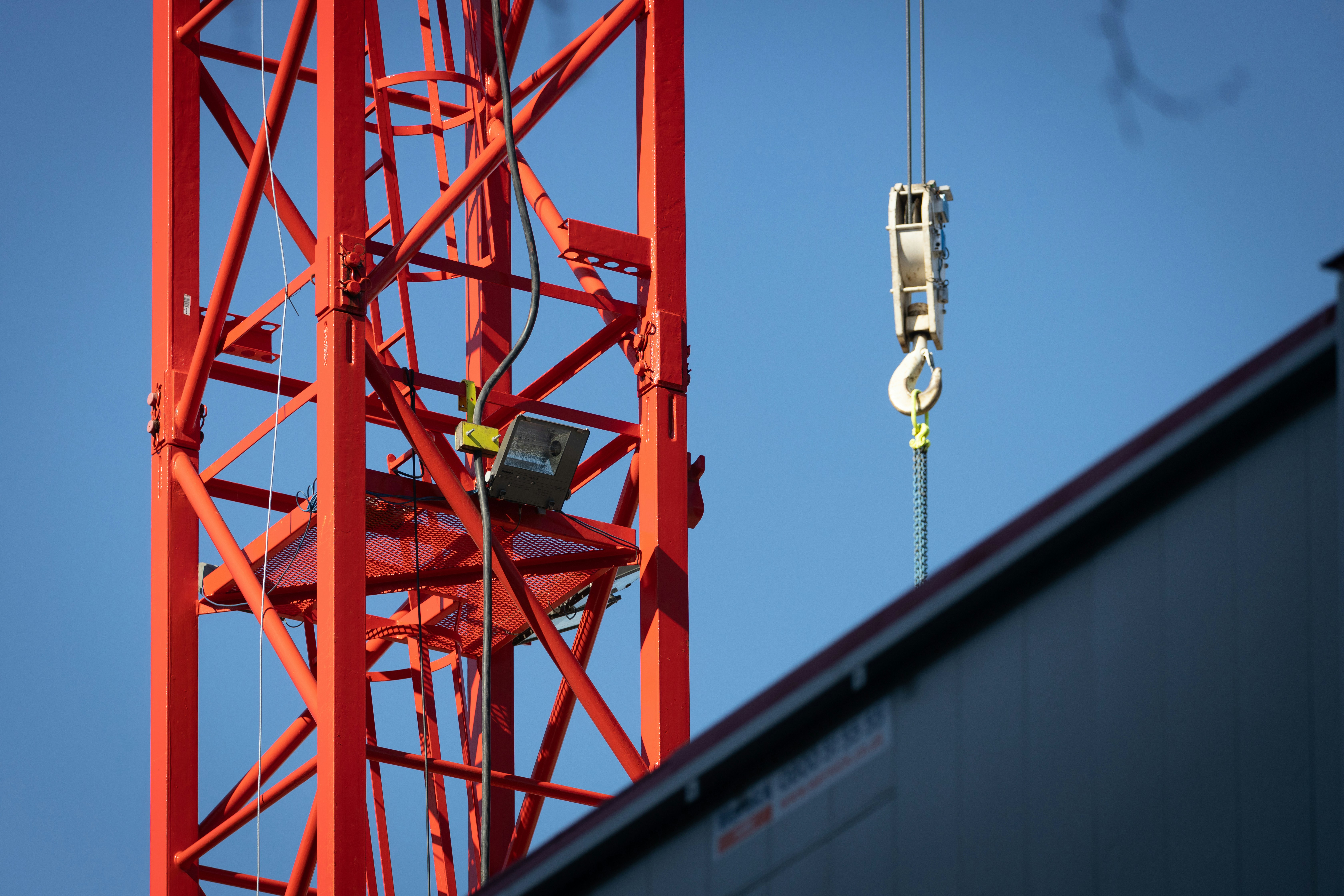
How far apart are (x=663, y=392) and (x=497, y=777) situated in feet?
11.3

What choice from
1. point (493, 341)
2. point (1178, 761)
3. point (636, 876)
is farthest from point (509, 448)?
point (1178, 761)

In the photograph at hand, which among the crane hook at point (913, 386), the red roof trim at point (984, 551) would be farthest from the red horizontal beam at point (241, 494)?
the red roof trim at point (984, 551)

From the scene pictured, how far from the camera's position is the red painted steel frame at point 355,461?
49.7 feet

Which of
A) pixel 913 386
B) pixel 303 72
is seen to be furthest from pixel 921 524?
pixel 303 72

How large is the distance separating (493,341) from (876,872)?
1253cm

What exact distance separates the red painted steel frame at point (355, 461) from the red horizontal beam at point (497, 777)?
3 cm

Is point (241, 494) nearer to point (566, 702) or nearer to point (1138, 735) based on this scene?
point (566, 702)

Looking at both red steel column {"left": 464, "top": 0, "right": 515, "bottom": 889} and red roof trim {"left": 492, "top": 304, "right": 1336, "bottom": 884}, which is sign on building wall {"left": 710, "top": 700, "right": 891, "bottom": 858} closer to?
red roof trim {"left": 492, "top": 304, "right": 1336, "bottom": 884}

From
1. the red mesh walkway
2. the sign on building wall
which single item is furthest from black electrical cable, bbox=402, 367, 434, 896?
the sign on building wall

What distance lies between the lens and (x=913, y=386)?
1504 centimetres

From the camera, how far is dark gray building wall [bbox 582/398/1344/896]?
27.7 feet

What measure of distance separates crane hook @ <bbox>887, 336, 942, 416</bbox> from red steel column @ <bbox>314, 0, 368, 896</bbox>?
13.0ft

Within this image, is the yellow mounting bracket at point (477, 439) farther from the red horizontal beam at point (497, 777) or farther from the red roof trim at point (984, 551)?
the red roof trim at point (984, 551)

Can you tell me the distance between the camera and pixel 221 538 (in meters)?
16.3
